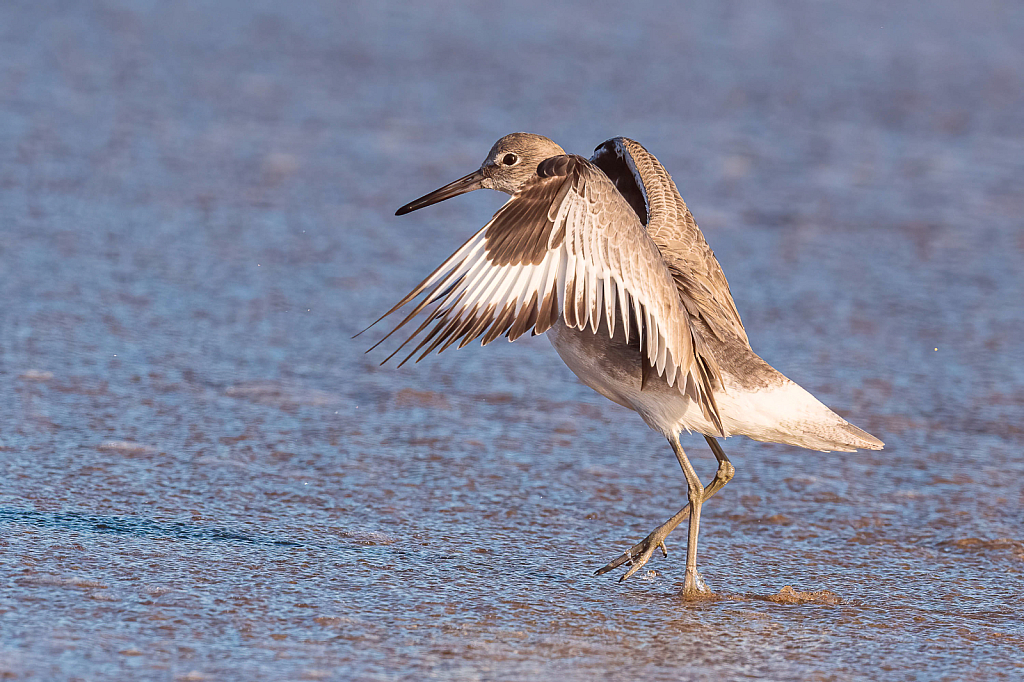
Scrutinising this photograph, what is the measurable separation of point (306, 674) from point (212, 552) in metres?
0.83

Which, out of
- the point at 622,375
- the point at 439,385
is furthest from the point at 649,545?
the point at 439,385

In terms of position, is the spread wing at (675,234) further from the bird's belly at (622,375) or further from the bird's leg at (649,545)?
the bird's leg at (649,545)

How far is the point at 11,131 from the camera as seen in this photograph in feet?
26.4

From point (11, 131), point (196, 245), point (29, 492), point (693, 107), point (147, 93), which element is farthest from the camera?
point (693, 107)

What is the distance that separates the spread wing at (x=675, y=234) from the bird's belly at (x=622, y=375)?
27 centimetres

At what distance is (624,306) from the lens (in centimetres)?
369

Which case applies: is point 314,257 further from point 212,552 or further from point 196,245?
point 212,552

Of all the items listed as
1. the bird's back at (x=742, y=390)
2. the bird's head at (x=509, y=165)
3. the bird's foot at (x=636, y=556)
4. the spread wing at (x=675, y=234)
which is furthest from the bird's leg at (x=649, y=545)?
the bird's head at (x=509, y=165)

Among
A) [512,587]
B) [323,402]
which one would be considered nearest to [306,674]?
[512,587]

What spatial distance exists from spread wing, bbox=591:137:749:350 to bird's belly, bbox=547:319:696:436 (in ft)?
0.89

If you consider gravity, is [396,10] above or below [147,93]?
above

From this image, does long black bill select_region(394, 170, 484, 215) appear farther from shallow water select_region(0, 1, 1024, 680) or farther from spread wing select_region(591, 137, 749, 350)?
shallow water select_region(0, 1, 1024, 680)

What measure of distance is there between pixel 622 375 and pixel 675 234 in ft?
2.55

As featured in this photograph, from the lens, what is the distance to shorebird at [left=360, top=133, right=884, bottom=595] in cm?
365
